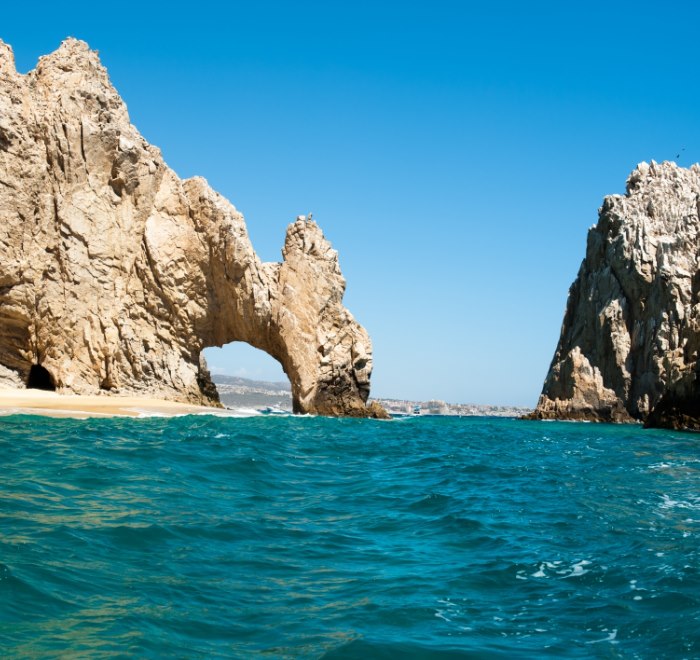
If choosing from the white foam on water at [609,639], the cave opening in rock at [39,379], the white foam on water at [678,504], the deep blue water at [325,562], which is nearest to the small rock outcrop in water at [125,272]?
the cave opening in rock at [39,379]

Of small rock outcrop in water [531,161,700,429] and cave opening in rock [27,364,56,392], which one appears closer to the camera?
cave opening in rock [27,364,56,392]

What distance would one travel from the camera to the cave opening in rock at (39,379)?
43.5 metres

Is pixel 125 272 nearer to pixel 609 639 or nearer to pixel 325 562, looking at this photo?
pixel 325 562

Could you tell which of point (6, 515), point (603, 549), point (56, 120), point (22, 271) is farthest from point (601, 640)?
point (56, 120)

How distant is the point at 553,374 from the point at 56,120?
5852 cm

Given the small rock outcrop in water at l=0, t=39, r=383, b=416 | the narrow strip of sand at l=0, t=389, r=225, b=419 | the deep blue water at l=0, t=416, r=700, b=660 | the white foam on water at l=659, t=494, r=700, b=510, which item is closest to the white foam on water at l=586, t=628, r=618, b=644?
the deep blue water at l=0, t=416, r=700, b=660

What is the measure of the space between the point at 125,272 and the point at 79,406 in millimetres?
14678

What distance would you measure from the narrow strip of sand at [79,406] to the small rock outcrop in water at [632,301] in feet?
145

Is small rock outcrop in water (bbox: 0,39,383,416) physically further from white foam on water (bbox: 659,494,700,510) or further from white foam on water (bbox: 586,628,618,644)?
white foam on water (bbox: 586,628,618,644)

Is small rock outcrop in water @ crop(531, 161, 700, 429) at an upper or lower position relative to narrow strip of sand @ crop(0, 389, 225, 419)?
upper

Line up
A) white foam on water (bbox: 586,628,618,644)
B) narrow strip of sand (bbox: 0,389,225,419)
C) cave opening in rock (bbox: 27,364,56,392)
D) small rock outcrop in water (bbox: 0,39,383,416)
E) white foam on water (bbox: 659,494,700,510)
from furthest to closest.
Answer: cave opening in rock (bbox: 27,364,56,392) → small rock outcrop in water (bbox: 0,39,383,416) → narrow strip of sand (bbox: 0,389,225,419) → white foam on water (bbox: 659,494,700,510) → white foam on water (bbox: 586,628,618,644)

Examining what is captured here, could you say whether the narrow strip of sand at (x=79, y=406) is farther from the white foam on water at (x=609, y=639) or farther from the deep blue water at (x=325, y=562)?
the white foam on water at (x=609, y=639)

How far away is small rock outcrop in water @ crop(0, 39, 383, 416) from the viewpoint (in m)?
41.5

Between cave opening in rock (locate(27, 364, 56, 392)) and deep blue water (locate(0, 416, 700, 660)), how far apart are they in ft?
102
